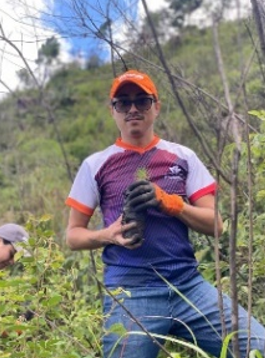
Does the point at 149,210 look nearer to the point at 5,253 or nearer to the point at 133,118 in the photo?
the point at 133,118

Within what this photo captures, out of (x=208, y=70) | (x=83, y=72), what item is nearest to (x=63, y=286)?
(x=208, y=70)

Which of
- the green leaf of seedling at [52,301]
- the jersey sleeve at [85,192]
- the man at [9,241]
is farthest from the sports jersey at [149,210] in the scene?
the man at [9,241]

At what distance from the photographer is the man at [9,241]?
3.91 metres

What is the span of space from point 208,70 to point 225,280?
9376 mm

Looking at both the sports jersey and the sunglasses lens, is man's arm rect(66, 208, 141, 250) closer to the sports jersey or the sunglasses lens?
the sports jersey

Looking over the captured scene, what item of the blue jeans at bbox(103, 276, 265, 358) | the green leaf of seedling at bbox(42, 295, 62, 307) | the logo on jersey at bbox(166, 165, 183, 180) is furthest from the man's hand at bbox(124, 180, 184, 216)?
the green leaf of seedling at bbox(42, 295, 62, 307)

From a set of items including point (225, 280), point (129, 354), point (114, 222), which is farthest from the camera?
point (225, 280)

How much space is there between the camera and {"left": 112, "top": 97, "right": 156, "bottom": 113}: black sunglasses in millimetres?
2791

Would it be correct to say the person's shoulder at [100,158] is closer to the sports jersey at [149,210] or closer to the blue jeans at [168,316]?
the sports jersey at [149,210]

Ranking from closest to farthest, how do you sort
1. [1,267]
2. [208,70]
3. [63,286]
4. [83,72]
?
[63,286] < [1,267] < [208,70] < [83,72]

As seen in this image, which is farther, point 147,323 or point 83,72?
point 83,72

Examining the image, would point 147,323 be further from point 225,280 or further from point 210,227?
point 225,280

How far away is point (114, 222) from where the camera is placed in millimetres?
2674

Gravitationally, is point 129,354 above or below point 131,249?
below
